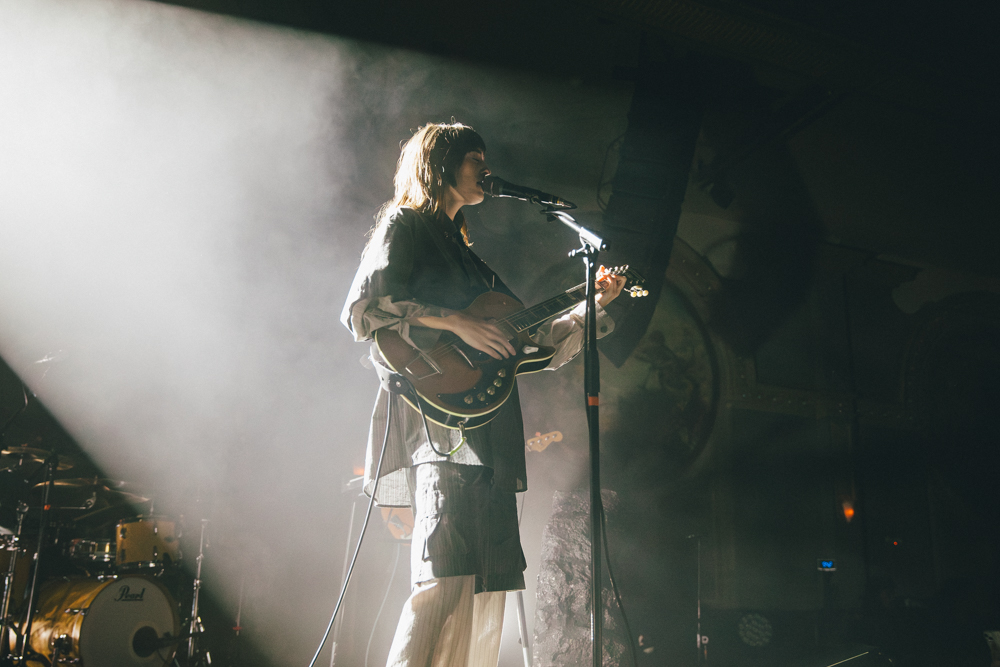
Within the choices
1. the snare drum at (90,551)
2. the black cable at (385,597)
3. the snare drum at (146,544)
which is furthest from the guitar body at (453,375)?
the snare drum at (90,551)

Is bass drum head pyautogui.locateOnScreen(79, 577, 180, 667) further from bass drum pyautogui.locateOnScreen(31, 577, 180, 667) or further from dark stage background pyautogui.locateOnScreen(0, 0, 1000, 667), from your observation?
dark stage background pyautogui.locateOnScreen(0, 0, 1000, 667)

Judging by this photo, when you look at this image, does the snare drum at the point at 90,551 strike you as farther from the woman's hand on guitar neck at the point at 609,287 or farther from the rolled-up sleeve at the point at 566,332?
the woman's hand on guitar neck at the point at 609,287

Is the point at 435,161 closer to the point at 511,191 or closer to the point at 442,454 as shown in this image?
the point at 511,191

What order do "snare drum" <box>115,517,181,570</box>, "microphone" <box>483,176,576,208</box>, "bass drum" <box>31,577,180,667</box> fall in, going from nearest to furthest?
"microphone" <box>483,176,576,208</box>
"bass drum" <box>31,577,180,667</box>
"snare drum" <box>115,517,181,570</box>

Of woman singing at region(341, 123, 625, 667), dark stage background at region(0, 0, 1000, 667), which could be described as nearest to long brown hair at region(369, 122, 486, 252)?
woman singing at region(341, 123, 625, 667)

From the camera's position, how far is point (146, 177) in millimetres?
3633

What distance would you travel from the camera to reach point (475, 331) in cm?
152

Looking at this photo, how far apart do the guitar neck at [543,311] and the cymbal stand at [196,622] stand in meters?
2.56

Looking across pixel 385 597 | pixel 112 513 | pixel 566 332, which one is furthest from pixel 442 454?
pixel 112 513

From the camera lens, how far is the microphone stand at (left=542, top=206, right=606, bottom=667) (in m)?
1.35

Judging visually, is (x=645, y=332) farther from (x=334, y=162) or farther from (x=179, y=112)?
(x=179, y=112)

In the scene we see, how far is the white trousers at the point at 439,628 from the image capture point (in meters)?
1.29

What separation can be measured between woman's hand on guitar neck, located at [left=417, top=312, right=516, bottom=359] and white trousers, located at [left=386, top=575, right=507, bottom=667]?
1.87 feet

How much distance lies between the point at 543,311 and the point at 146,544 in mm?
2735
